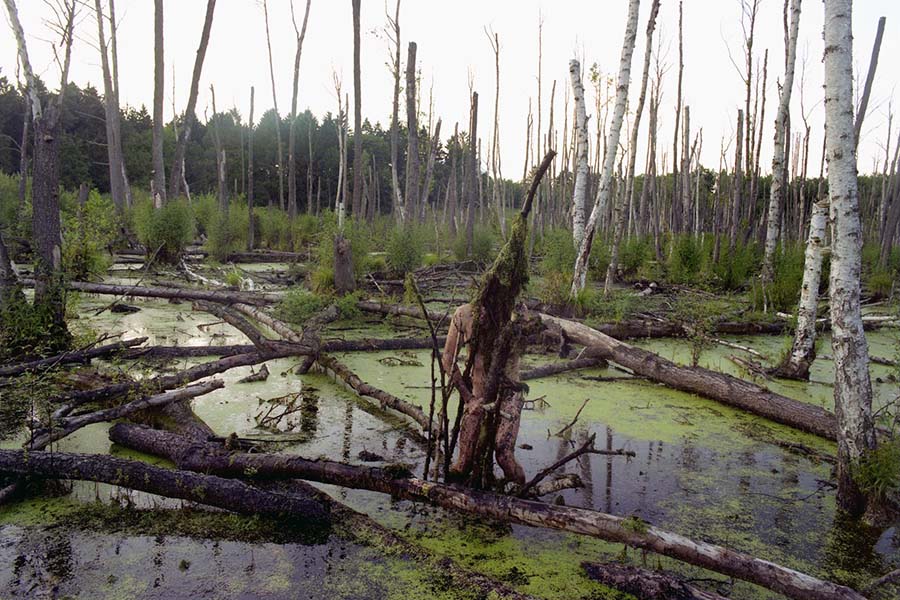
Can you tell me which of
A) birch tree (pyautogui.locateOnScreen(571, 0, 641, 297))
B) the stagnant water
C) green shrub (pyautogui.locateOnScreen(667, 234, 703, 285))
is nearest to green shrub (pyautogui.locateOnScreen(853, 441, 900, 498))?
the stagnant water

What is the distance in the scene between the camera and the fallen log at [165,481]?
2887 mm

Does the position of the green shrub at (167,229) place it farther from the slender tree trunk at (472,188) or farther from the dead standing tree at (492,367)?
the dead standing tree at (492,367)

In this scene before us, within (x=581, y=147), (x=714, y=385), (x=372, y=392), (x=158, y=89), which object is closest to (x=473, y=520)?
(x=372, y=392)

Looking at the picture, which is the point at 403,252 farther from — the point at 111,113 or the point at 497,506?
the point at 111,113

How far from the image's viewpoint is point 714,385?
527cm

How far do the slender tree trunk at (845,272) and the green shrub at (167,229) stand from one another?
1076cm

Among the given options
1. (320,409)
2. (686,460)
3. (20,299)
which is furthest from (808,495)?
(20,299)

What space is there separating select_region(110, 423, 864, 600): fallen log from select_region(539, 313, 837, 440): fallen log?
142 cm

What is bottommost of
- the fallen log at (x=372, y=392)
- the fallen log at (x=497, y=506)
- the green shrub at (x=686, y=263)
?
the fallen log at (x=497, y=506)

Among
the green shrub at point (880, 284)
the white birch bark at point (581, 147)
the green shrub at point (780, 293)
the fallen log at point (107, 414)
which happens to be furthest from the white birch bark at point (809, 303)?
the green shrub at point (880, 284)

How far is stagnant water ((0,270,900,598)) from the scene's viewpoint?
2.49m

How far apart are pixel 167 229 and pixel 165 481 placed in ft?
31.5

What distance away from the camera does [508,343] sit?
2.95 meters

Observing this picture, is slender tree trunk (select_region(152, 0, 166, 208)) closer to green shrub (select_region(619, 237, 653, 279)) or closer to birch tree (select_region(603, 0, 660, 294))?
birch tree (select_region(603, 0, 660, 294))
